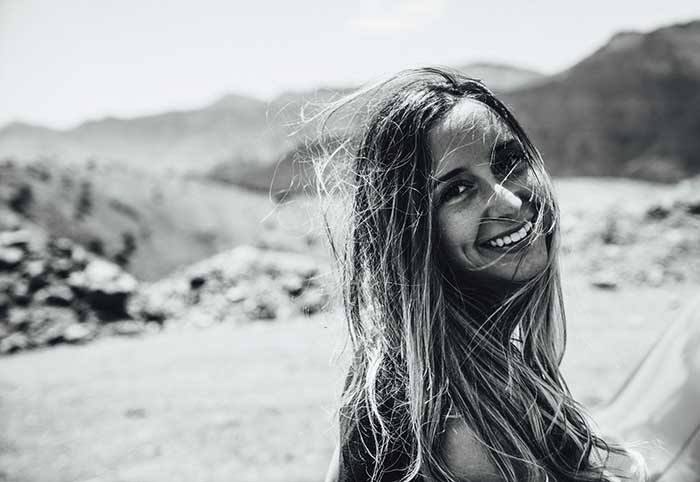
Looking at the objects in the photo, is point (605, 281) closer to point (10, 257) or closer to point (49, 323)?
point (49, 323)

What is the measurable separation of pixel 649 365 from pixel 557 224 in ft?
3.07

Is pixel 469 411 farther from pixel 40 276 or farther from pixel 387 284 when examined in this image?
pixel 40 276

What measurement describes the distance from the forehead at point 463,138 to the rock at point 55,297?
7.84 meters

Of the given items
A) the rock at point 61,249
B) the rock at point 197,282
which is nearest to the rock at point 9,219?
the rock at point 61,249

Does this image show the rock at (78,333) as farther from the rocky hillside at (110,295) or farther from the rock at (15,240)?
the rock at (15,240)

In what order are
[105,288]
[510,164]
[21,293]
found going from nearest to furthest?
[510,164] → [21,293] → [105,288]

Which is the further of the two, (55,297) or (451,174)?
→ (55,297)

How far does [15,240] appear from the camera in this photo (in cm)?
882

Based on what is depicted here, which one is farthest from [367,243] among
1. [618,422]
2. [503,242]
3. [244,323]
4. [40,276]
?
[40,276]

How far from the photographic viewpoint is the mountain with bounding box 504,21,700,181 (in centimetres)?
2212

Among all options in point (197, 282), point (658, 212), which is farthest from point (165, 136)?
point (658, 212)

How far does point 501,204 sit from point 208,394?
4.21m

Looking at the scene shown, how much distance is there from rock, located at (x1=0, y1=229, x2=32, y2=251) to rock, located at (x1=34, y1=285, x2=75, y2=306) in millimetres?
1127

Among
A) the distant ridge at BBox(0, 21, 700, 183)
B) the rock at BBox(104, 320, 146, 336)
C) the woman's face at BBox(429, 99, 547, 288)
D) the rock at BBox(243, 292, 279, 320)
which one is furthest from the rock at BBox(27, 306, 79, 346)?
the distant ridge at BBox(0, 21, 700, 183)
